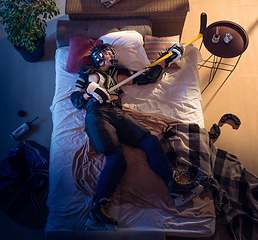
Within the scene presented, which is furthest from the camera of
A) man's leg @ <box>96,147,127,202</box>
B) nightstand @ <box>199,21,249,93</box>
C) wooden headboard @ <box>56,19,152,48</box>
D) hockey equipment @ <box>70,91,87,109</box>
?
wooden headboard @ <box>56,19,152,48</box>

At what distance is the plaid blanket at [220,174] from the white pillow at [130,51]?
0.77 meters

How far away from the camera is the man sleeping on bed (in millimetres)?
1561

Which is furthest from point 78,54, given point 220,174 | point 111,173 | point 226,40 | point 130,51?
point 220,174

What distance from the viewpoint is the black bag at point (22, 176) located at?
1.86 metres

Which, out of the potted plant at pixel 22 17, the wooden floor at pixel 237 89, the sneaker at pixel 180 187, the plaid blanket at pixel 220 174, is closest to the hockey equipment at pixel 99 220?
the sneaker at pixel 180 187

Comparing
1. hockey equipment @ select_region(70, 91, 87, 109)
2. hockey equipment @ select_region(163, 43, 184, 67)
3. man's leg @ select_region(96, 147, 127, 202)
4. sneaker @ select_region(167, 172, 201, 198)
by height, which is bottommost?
sneaker @ select_region(167, 172, 201, 198)

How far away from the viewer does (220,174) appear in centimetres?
185

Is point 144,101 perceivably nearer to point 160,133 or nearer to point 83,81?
point 160,133

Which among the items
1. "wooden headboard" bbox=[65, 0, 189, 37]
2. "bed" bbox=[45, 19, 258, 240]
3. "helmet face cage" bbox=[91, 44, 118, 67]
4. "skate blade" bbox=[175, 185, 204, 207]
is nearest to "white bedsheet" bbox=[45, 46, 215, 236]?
"bed" bbox=[45, 19, 258, 240]

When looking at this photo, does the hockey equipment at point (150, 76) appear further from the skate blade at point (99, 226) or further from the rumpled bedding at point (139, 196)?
the skate blade at point (99, 226)

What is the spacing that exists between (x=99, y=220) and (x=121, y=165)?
42 cm

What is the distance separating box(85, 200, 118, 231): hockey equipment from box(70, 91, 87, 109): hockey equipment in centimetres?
91

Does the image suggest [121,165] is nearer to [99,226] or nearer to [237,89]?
[99,226]

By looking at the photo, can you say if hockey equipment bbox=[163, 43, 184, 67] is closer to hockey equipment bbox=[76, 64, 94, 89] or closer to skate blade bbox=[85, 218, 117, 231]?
hockey equipment bbox=[76, 64, 94, 89]
